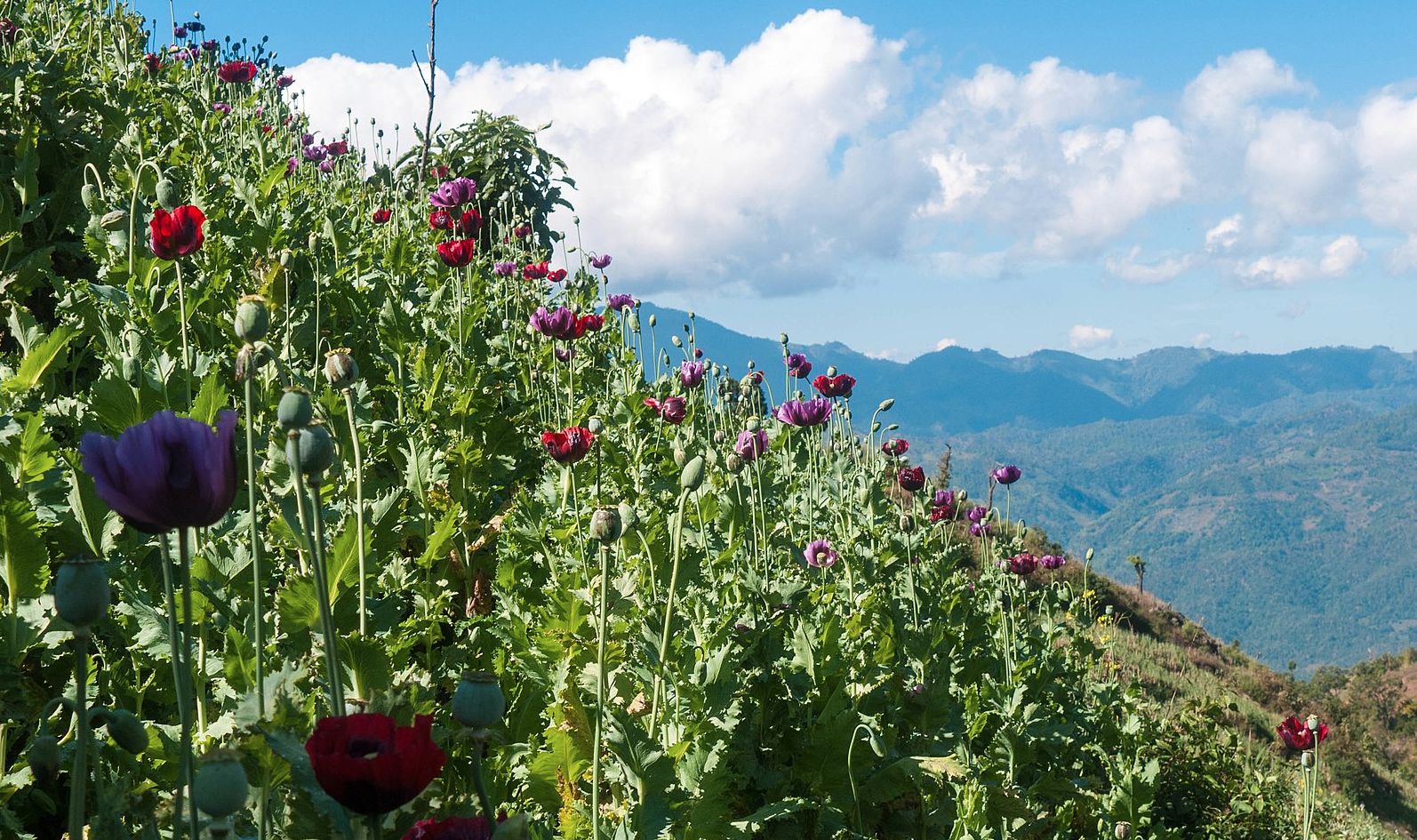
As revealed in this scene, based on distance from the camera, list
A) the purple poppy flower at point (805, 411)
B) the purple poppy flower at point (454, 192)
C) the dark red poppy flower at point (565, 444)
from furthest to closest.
A: the purple poppy flower at point (454, 192)
the purple poppy flower at point (805, 411)
the dark red poppy flower at point (565, 444)

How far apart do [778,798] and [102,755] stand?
142cm

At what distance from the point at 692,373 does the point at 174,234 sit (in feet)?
8.50

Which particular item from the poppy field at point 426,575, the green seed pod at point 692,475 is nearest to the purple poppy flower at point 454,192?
the poppy field at point 426,575

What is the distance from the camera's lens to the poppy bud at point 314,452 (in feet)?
3.47

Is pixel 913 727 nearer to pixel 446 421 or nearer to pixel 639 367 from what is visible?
pixel 446 421

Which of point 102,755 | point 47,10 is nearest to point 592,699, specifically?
point 102,755

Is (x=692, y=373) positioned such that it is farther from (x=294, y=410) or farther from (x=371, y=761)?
(x=371, y=761)

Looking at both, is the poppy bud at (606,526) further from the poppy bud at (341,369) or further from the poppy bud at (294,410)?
the poppy bud at (294,410)

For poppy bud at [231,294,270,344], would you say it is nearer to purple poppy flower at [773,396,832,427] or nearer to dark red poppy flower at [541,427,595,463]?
dark red poppy flower at [541,427,595,463]

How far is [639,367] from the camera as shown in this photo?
550 centimetres

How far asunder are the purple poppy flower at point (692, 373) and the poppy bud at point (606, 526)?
2.87 meters

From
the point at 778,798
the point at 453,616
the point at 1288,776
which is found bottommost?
the point at 1288,776

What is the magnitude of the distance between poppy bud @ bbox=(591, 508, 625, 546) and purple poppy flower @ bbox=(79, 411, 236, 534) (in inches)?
29.4

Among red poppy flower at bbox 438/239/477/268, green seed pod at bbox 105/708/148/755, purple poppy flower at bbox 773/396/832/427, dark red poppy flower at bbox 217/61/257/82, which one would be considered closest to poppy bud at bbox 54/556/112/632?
green seed pod at bbox 105/708/148/755
